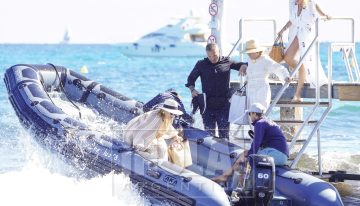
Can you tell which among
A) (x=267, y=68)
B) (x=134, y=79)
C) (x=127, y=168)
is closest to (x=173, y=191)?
(x=127, y=168)

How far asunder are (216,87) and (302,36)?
1260 mm

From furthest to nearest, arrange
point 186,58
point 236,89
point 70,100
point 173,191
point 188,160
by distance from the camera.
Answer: point 186,58, point 70,100, point 236,89, point 188,160, point 173,191

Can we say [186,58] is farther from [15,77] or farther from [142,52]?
[15,77]

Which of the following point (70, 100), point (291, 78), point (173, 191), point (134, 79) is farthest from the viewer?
point (134, 79)

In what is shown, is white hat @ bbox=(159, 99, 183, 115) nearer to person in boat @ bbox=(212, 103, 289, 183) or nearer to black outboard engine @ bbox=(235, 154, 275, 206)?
person in boat @ bbox=(212, 103, 289, 183)

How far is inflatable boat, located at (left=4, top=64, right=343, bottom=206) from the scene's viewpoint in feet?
32.0

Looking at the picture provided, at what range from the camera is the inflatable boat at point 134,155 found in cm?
977

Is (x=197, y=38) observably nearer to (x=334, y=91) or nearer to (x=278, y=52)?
(x=278, y=52)

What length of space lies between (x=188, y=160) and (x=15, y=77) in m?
3.55

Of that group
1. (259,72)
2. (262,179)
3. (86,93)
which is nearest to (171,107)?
(262,179)

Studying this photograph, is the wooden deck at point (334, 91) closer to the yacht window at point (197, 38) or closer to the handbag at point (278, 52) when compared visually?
the handbag at point (278, 52)

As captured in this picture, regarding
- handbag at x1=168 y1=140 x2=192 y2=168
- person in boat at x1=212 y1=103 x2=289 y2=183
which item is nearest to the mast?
handbag at x1=168 y1=140 x2=192 y2=168

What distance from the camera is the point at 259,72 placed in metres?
11.7

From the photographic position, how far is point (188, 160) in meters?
11.0
